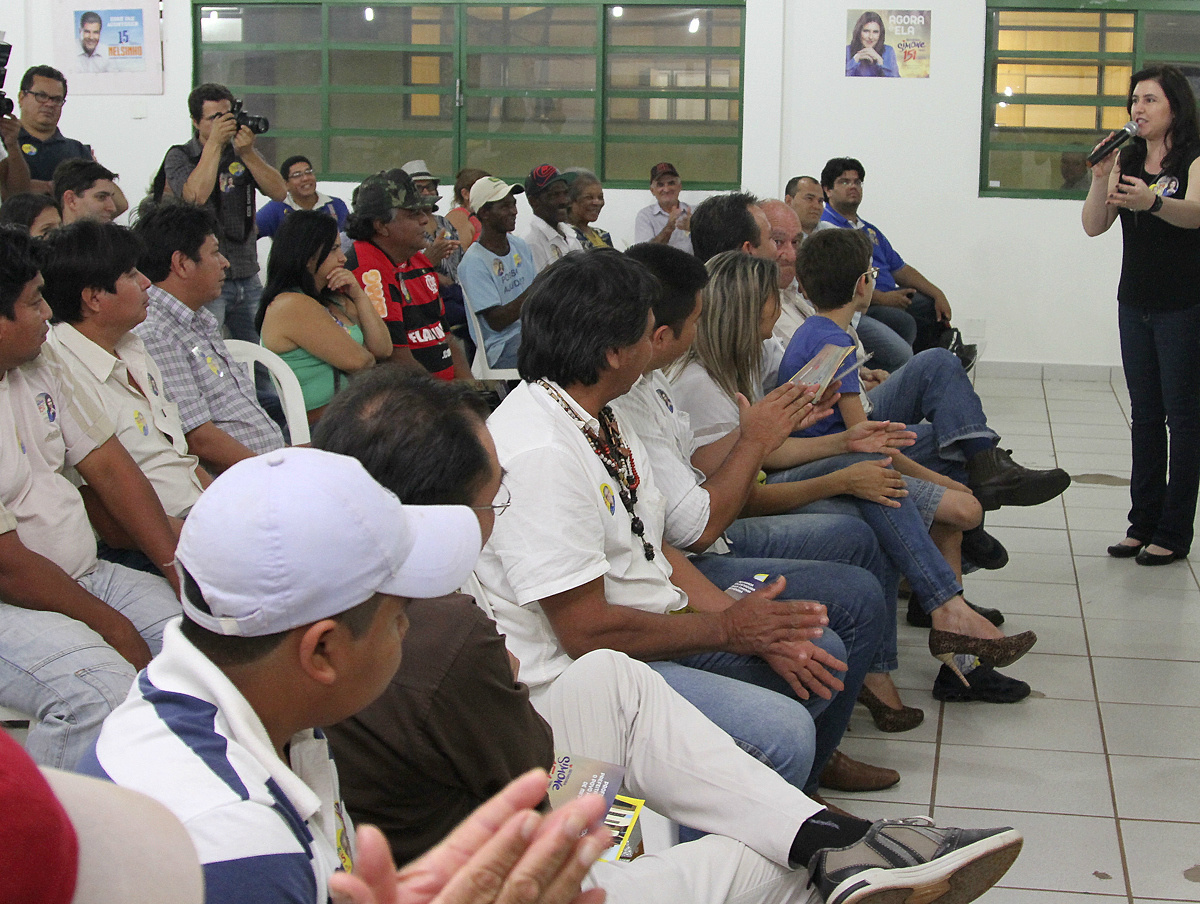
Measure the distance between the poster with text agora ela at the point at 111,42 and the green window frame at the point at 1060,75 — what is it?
17.3 ft

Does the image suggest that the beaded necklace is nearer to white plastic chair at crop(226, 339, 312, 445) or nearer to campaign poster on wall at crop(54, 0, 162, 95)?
white plastic chair at crop(226, 339, 312, 445)

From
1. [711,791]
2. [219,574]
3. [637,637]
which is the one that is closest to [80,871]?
[219,574]

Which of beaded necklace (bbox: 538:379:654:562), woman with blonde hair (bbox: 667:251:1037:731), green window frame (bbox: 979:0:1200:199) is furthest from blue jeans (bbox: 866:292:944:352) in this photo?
beaded necklace (bbox: 538:379:654:562)

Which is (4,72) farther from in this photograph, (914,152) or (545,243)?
(914,152)

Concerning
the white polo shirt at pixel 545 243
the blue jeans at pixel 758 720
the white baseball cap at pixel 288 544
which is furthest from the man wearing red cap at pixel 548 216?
the white baseball cap at pixel 288 544

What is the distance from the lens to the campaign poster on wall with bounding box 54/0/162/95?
751 cm

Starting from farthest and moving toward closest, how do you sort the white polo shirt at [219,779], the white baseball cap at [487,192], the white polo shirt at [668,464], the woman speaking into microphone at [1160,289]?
the white baseball cap at [487,192] < the woman speaking into microphone at [1160,289] < the white polo shirt at [668,464] < the white polo shirt at [219,779]

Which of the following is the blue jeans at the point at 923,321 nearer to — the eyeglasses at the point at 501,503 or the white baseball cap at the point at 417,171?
the white baseball cap at the point at 417,171

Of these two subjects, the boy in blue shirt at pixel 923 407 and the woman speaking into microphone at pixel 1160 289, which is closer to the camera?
the boy in blue shirt at pixel 923 407

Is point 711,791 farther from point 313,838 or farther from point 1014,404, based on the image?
point 1014,404

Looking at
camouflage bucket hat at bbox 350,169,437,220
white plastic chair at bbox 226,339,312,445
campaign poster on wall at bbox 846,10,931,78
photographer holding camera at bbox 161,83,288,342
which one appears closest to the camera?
white plastic chair at bbox 226,339,312,445

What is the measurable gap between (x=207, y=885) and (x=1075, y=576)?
3.45m

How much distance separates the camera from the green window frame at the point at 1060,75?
7.14 metres

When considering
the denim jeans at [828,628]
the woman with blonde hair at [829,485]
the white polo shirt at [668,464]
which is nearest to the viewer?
the denim jeans at [828,628]
